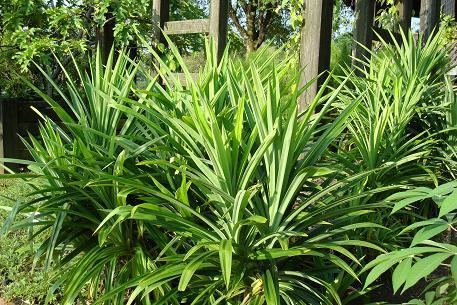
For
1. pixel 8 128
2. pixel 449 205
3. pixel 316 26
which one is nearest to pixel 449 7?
pixel 316 26

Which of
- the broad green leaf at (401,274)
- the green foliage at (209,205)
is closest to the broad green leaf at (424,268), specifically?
the broad green leaf at (401,274)

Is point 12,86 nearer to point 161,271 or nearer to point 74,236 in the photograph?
point 74,236

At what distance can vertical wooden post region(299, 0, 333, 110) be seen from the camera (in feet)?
13.5

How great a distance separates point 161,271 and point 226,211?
333 mm

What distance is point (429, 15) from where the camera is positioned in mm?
6270

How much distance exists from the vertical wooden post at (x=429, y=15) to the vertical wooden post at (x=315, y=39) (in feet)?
8.59

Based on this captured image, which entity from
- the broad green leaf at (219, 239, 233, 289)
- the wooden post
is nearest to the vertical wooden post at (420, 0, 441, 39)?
the wooden post

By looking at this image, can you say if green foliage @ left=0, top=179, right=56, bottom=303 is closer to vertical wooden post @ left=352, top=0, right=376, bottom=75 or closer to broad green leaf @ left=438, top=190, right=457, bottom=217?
broad green leaf @ left=438, top=190, right=457, bottom=217

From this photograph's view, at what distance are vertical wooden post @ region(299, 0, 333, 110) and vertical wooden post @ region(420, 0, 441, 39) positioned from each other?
2618mm

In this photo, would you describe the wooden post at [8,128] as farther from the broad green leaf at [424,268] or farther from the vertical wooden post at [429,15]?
the broad green leaf at [424,268]

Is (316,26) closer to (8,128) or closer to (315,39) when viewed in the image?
(315,39)

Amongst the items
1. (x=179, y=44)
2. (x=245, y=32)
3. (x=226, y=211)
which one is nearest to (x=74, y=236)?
(x=226, y=211)

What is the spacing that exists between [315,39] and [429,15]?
278cm

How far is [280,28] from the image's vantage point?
884 inches
